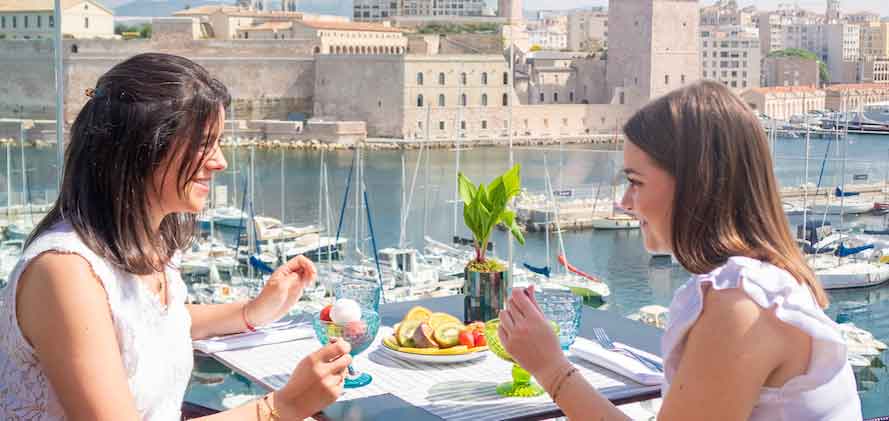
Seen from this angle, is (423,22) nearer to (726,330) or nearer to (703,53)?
(703,53)

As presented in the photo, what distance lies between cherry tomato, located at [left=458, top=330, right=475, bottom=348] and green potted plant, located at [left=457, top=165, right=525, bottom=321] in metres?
0.10

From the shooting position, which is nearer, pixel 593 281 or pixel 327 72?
pixel 593 281

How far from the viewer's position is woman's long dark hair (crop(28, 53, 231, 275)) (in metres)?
0.69

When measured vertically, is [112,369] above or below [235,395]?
above

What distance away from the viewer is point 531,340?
74 cm

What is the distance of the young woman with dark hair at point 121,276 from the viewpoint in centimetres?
63

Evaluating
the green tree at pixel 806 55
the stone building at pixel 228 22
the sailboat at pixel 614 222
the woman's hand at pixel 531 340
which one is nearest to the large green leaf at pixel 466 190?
the woman's hand at pixel 531 340

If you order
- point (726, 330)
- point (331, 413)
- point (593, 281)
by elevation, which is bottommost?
point (593, 281)

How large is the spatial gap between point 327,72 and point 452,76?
1958 mm

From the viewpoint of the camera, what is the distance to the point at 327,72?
18344mm

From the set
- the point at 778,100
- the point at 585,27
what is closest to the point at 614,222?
the point at 778,100

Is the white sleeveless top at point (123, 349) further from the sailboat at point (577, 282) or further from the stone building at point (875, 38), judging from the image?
the stone building at point (875, 38)

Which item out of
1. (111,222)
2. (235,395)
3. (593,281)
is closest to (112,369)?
(111,222)

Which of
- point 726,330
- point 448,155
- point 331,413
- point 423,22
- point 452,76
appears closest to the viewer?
point 726,330
